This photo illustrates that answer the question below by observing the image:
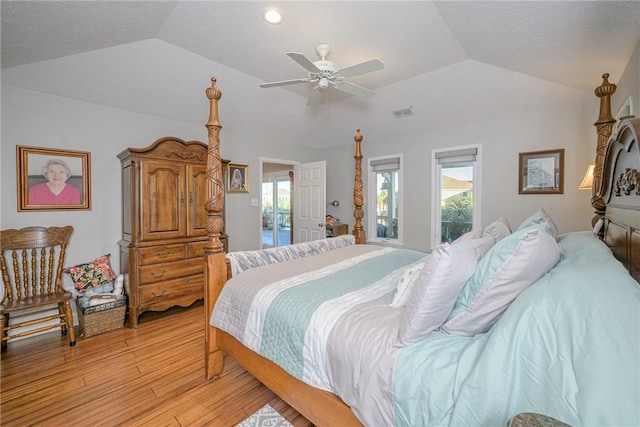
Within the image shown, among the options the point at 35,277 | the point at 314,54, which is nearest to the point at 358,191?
the point at 314,54

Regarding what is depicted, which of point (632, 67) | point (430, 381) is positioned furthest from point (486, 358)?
point (632, 67)

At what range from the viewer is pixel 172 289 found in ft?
9.98

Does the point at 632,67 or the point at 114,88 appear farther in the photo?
the point at 114,88

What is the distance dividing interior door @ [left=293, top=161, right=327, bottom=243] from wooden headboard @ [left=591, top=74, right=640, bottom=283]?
125 inches

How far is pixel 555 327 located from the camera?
0.79m

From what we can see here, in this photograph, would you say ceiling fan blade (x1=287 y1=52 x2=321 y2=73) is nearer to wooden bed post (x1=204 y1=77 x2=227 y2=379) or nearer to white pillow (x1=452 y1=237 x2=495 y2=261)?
wooden bed post (x1=204 y1=77 x2=227 y2=379)

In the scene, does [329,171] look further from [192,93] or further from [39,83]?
[39,83]

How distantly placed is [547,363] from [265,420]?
1.49 metres

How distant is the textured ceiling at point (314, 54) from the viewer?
5.89ft

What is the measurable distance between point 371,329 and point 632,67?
2.51 metres

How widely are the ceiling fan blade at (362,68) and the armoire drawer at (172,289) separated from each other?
8.81 ft

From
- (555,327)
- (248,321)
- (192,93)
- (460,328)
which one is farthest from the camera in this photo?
(192,93)

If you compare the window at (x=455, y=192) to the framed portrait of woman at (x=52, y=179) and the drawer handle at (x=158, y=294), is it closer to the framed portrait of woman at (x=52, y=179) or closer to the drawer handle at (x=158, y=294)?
the drawer handle at (x=158, y=294)

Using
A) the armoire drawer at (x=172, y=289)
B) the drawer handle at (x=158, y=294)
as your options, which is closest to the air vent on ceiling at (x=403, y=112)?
the armoire drawer at (x=172, y=289)
